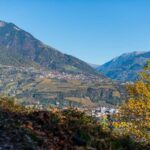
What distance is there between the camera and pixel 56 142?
42.2 feet

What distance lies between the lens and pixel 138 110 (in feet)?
95.5

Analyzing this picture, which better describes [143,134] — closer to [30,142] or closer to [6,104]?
[6,104]

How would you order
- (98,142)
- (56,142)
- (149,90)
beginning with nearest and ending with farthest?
1. (56,142)
2. (98,142)
3. (149,90)

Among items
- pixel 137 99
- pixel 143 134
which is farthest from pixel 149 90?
pixel 143 134

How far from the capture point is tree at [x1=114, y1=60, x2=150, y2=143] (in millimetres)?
27208

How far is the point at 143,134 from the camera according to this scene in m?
25.3

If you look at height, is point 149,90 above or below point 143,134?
above

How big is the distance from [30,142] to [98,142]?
103 inches

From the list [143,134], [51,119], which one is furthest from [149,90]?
[51,119]

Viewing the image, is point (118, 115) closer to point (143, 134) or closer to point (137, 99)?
point (137, 99)

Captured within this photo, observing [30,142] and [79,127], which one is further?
[79,127]

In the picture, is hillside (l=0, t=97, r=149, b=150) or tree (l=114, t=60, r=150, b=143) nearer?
hillside (l=0, t=97, r=149, b=150)

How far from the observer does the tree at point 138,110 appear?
2721 centimetres

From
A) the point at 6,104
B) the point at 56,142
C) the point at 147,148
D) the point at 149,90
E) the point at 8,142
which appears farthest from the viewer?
the point at 149,90
